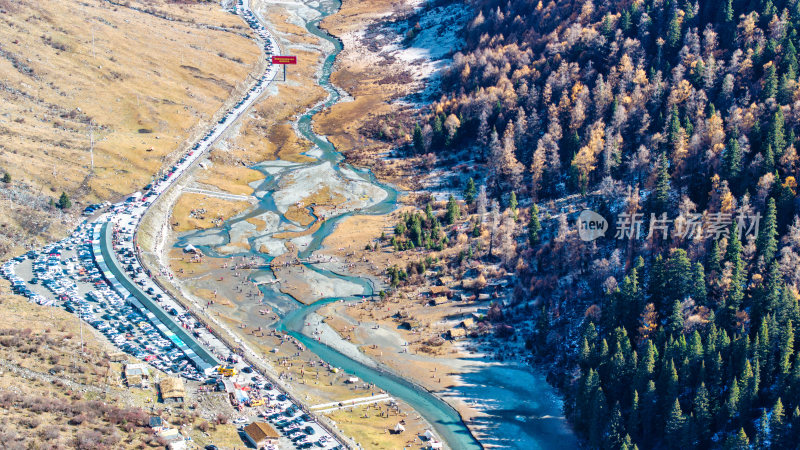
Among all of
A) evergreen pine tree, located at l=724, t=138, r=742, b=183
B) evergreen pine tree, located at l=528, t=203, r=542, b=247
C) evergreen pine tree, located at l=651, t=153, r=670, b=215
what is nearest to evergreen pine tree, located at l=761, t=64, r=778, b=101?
evergreen pine tree, located at l=724, t=138, r=742, b=183

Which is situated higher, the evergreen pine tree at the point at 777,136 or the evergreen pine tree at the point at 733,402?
the evergreen pine tree at the point at 777,136

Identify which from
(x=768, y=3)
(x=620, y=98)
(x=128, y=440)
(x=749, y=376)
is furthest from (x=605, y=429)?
(x=768, y=3)

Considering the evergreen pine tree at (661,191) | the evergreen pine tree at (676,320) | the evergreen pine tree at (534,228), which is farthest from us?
the evergreen pine tree at (534,228)

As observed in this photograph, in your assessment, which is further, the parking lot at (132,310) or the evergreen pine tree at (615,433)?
the parking lot at (132,310)

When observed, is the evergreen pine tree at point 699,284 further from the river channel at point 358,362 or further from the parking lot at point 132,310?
the parking lot at point 132,310

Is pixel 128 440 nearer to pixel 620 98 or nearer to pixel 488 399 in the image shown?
pixel 488 399

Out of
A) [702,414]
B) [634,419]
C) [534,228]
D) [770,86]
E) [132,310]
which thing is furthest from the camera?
[770,86]

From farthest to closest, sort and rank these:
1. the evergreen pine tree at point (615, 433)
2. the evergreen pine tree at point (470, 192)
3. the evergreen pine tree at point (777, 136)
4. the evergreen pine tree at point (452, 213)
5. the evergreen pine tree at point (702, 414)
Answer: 1. the evergreen pine tree at point (470, 192)
2. the evergreen pine tree at point (452, 213)
3. the evergreen pine tree at point (777, 136)
4. the evergreen pine tree at point (615, 433)
5. the evergreen pine tree at point (702, 414)

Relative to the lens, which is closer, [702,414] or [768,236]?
[702,414]

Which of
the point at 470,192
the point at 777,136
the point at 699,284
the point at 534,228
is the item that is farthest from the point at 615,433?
the point at 470,192

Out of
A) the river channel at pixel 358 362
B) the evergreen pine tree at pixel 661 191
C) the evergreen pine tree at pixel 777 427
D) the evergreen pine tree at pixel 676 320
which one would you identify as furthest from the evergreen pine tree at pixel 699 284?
the evergreen pine tree at pixel 777 427

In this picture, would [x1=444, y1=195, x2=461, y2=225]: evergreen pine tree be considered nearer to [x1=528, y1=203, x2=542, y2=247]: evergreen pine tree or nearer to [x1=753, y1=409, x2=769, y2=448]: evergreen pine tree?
[x1=528, y1=203, x2=542, y2=247]: evergreen pine tree

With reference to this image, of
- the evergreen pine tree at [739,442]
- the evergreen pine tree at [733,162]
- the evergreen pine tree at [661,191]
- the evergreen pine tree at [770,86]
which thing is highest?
the evergreen pine tree at [770,86]

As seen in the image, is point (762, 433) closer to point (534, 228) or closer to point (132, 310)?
point (534, 228)
